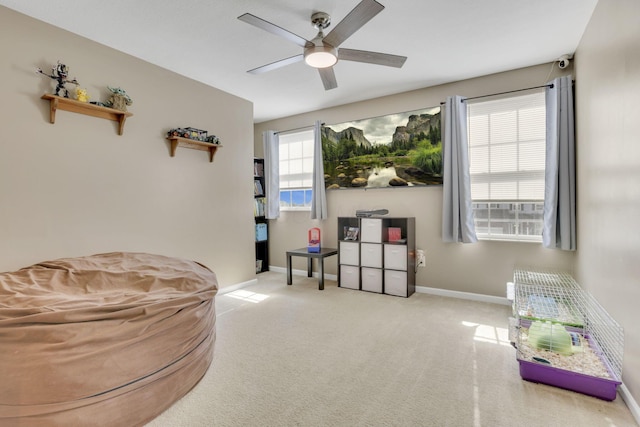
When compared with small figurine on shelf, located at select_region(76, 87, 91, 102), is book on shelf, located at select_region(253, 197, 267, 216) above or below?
below

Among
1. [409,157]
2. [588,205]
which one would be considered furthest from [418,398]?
[409,157]

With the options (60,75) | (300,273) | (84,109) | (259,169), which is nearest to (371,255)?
(300,273)

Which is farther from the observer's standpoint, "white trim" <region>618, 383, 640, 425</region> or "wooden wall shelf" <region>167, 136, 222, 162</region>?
"wooden wall shelf" <region>167, 136, 222, 162</region>

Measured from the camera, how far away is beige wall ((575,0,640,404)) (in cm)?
168

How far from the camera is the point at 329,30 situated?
265 centimetres

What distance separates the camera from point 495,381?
6.47ft

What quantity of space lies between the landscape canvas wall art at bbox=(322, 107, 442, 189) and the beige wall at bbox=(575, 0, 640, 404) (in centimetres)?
144

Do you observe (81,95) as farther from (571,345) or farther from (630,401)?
(630,401)

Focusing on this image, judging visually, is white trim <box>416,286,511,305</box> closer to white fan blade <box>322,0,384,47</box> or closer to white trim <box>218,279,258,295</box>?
white trim <box>218,279,258,295</box>

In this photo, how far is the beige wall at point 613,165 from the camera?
5.50 feet

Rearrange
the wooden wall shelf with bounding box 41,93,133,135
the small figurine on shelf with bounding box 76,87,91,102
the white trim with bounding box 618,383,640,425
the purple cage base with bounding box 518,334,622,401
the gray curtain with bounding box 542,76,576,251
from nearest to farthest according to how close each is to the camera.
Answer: the white trim with bounding box 618,383,640,425
the purple cage base with bounding box 518,334,622,401
the wooden wall shelf with bounding box 41,93,133,135
the small figurine on shelf with bounding box 76,87,91,102
the gray curtain with bounding box 542,76,576,251

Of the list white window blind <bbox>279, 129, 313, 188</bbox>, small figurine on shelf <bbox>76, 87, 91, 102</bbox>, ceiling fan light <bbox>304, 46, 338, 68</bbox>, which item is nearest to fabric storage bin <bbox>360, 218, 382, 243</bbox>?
white window blind <bbox>279, 129, 313, 188</bbox>

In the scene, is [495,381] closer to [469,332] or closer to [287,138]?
[469,332]

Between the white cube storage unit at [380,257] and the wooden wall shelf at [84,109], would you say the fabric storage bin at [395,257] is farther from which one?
the wooden wall shelf at [84,109]
